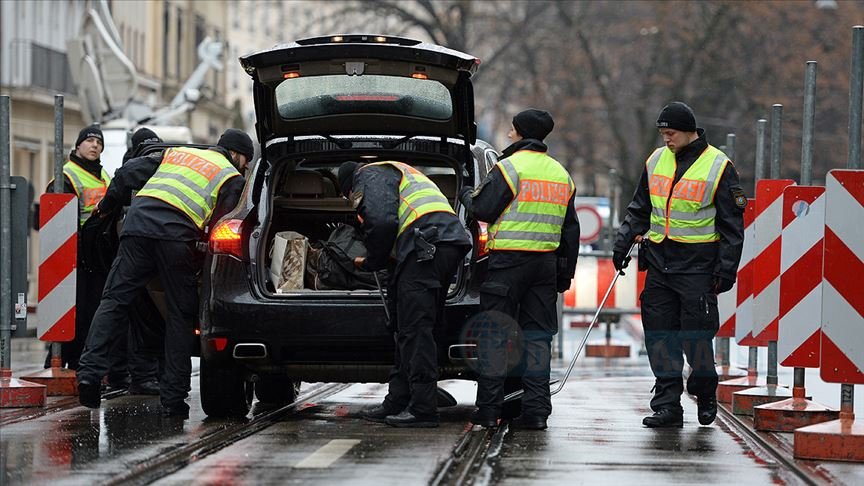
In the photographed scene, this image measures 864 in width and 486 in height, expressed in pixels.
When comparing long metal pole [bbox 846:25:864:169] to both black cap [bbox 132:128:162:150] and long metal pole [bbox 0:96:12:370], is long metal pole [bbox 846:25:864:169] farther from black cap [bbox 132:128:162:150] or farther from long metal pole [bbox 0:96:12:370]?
long metal pole [bbox 0:96:12:370]

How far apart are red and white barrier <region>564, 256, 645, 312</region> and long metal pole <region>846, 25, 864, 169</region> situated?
1050 cm

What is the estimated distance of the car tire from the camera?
35.6ft

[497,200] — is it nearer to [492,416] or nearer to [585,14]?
[492,416]

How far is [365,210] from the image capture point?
34.2 ft

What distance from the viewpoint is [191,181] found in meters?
11.2

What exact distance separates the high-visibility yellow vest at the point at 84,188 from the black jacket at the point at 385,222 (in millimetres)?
3282

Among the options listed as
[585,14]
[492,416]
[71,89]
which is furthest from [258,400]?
[585,14]

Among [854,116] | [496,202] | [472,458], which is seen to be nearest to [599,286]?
[496,202]

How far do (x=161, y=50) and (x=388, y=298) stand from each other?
4427 cm

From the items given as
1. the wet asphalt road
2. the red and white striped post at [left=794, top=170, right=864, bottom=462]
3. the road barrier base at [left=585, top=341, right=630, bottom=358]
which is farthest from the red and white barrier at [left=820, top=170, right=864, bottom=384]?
the road barrier base at [left=585, top=341, right=630, bottom=358]

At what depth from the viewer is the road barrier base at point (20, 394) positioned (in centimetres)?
1170

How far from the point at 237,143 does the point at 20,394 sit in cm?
203

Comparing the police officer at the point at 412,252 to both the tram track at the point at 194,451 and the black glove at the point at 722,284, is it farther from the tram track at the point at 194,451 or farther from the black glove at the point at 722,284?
the black glove at the point at 722,284

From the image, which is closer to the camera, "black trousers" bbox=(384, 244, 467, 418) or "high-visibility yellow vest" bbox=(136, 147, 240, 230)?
"black trousers" bbox=(384, 244, 467, 418)
